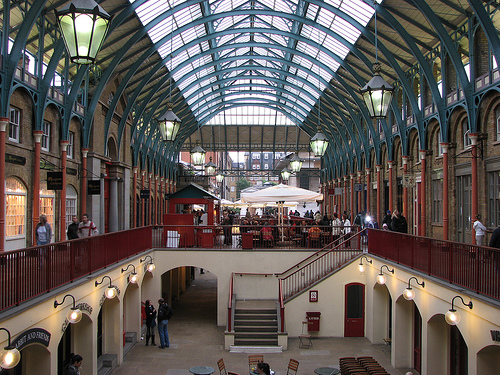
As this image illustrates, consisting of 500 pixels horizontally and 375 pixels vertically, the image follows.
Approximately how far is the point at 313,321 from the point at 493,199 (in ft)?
26.8

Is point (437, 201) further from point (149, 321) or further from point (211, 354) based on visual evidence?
point (149, 321)

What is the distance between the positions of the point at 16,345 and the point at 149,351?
9.60 meters

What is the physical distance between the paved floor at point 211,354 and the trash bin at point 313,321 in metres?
0.48

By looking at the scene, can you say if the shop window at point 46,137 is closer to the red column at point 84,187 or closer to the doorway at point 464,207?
the red column at point 84,187

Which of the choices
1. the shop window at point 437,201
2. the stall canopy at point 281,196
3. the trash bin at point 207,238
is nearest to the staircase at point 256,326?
the trash bin at point 207,238

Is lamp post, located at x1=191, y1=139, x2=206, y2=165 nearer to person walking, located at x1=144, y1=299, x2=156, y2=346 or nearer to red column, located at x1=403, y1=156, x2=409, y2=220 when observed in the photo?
red column, located at x1=403, y1=156, x2=409, y2=220

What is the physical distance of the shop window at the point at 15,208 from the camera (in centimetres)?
1509

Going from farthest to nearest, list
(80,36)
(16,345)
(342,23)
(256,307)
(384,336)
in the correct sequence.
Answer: (342,23) < (256,307) < (384,336) < (16,345) < (80,36)

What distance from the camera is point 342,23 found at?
25.0 meters

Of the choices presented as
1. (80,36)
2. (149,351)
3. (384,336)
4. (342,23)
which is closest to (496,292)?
(80,36)

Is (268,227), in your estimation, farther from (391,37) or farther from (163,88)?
(163,88)

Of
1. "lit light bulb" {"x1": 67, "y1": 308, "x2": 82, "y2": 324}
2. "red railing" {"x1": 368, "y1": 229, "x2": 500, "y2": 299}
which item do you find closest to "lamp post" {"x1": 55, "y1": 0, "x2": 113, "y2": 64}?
"lit light bulb" {"x1": 67, "y1": 308, "x2": 82, "y2": 324}

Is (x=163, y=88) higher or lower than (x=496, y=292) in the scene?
higher

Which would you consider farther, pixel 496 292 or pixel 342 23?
pixel 342 23
